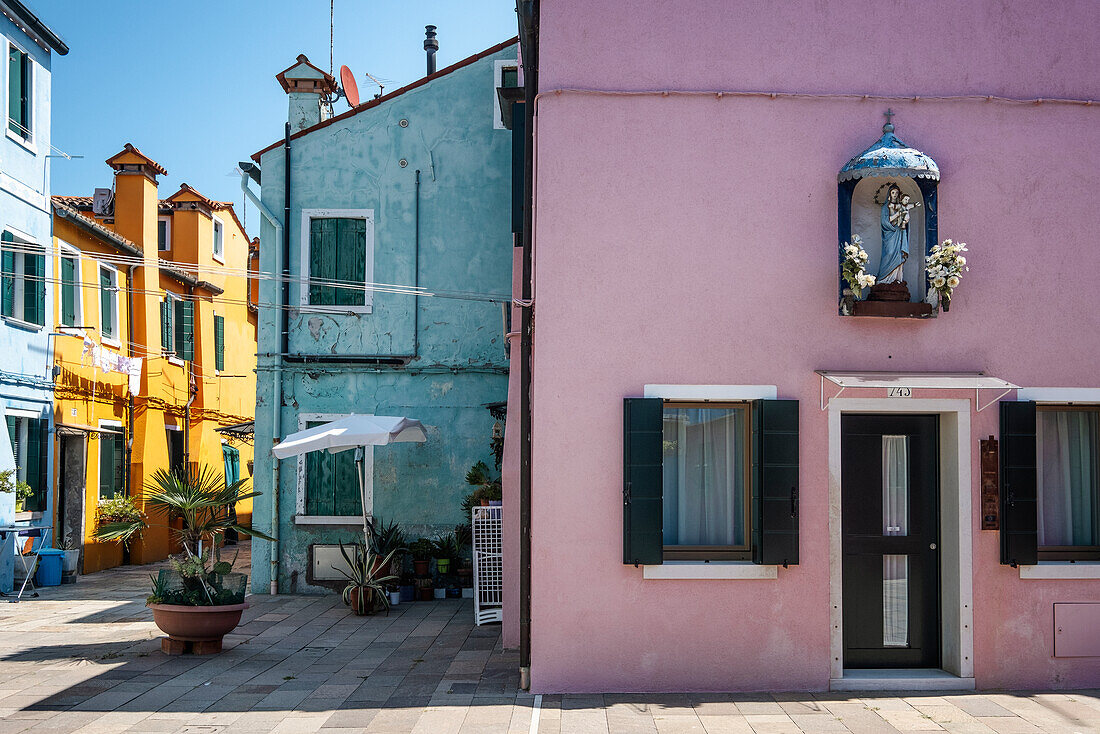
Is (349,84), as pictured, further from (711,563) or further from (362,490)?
(711,563)

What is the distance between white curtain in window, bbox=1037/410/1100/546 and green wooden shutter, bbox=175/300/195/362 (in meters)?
17.4

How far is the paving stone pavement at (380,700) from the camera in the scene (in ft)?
23.0

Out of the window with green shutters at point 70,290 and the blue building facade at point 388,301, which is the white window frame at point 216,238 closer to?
the window with green shutters at point 70,290

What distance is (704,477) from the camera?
838 cm

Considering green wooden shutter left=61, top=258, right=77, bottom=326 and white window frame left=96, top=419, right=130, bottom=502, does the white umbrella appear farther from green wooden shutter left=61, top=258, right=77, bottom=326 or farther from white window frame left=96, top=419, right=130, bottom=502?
white window frame left=96, top=419, right=130, bottom=502

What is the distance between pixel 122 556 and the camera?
63.3 ft

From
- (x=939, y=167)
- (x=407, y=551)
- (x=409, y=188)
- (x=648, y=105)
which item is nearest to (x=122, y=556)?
(x=407, y=551)

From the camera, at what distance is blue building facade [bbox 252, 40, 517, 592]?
46.4 ft

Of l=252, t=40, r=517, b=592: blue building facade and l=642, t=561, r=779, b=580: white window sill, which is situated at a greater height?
l=252, t=40, r=517, b=592: blue building facade

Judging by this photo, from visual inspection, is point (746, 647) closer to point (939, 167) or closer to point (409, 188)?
point (939, 167)

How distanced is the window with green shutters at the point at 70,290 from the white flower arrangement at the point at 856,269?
517 inches

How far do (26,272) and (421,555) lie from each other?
25.1 feet

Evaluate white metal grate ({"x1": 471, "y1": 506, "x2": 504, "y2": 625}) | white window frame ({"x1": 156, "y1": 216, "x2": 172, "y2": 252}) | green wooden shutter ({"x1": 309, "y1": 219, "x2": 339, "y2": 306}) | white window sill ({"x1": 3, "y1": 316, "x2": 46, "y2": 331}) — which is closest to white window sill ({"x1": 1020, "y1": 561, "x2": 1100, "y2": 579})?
white metal grate ({"x1": 471, "y1": 506, "x2": 504, "y2": 625})

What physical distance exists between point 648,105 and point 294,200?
289 inches
